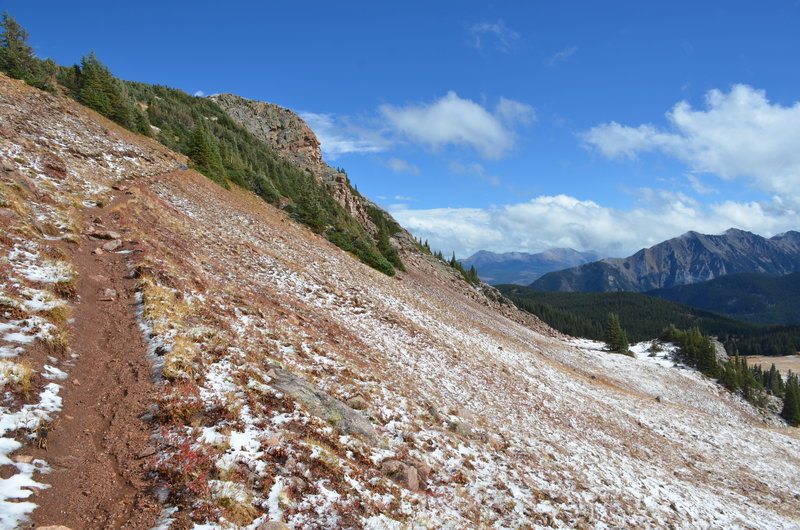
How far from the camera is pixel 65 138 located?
2833 cm

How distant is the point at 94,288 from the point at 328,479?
11160 millimetres

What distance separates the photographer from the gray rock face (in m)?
10.3

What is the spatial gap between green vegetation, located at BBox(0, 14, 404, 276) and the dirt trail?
1492 inches

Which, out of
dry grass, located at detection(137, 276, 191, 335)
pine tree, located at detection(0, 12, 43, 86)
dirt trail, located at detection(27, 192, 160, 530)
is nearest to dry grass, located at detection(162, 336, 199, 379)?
dirt trail, located at detection(27, 192, 160, 530)

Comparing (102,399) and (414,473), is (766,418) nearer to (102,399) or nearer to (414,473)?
(414,473)

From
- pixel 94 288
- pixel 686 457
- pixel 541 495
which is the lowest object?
pixel 686 457

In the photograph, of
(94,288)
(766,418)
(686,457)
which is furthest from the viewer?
(766,418)

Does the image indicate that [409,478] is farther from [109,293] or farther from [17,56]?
[17,56]

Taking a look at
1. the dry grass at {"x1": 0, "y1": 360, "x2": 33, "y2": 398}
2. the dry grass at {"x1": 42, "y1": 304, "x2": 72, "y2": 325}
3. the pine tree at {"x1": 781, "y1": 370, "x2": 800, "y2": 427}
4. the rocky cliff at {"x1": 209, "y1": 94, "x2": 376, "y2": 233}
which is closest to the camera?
the dry grass at {"x1": 0, "y1": 360, "x2": 33, "y2": 398}

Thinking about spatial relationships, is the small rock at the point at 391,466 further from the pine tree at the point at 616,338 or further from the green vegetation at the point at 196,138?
the pine tree at the point at 616,338

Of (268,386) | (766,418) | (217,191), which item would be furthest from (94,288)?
(766,418)

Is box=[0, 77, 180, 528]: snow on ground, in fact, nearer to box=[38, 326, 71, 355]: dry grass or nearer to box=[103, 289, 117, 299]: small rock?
box=[38, 326, 71, 355]: dry grass

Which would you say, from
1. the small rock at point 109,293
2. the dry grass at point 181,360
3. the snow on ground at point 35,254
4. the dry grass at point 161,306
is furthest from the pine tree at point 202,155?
the dry grass at point 181,360

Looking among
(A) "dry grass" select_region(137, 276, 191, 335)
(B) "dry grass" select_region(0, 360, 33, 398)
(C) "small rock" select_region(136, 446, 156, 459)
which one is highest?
(A) "dry grass" select_region(137, 276, 191, 335)
